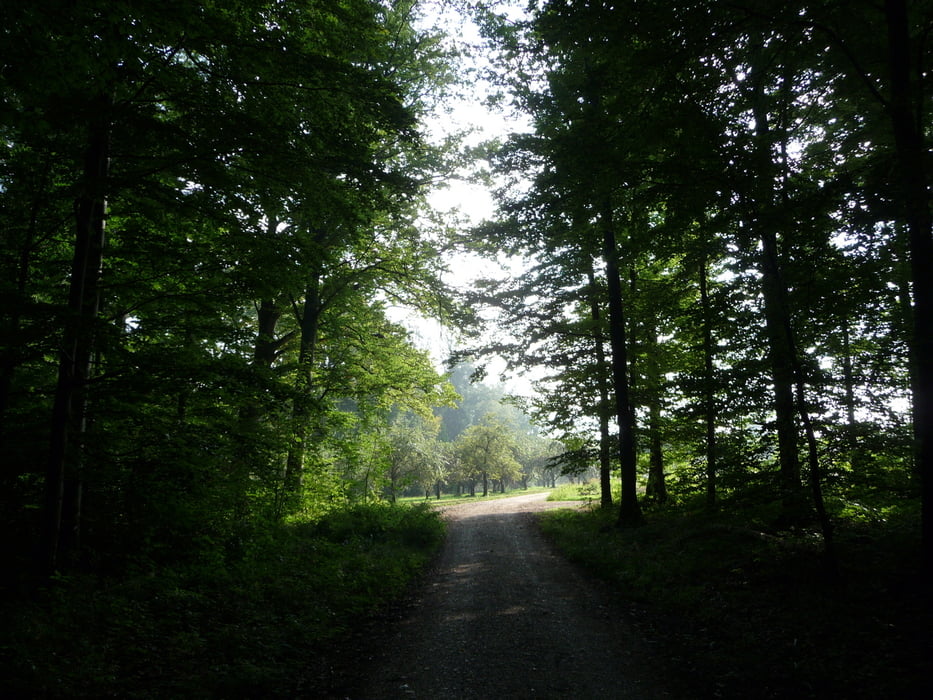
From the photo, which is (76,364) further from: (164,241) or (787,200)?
(787,200)

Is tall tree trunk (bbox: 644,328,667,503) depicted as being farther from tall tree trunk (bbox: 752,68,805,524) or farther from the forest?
tall tree trunk (bbox: 752,68,805,524)

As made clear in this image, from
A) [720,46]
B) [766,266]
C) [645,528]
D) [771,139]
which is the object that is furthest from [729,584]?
[720,46]

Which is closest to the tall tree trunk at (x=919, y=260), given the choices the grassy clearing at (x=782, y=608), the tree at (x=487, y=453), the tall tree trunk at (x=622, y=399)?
the grassy clearing at (x=782, y=608)

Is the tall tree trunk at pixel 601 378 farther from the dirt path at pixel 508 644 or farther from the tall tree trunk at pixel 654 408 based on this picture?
the dirt path at pixel 508 644

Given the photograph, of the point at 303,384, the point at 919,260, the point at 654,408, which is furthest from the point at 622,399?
the point at 303,384

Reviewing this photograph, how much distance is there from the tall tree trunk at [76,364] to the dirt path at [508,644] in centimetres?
431

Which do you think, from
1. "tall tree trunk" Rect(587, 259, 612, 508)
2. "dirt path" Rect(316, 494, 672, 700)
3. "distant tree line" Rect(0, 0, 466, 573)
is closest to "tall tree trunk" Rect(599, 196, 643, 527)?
"tall tree trunk" Rect(587, 259, 612, 508)

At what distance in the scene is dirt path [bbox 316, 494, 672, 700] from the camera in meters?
5.11

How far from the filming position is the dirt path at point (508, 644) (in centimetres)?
511

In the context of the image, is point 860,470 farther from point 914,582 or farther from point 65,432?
point 65,432

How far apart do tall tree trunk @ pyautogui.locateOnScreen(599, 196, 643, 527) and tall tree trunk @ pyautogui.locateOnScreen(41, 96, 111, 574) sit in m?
10.7

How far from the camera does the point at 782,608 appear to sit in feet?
20.1

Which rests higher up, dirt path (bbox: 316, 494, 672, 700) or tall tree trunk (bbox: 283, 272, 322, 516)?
tall tree trunk (bbox: 283, 272, 322, 516)

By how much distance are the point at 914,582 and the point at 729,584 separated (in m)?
2.26
